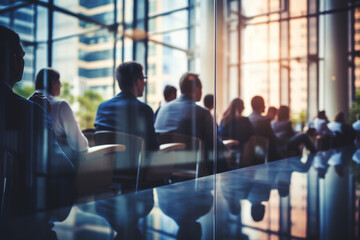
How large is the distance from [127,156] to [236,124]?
5.25ft

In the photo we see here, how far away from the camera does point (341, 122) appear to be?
24.1 feet

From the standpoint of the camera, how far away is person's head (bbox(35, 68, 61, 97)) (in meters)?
2.04

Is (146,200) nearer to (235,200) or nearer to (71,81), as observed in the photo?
(235,200)

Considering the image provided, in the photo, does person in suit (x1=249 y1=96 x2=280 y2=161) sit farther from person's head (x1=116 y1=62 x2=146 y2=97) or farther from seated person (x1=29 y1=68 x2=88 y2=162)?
seated person (x1=29 y1=68 x2=88 y2=162)

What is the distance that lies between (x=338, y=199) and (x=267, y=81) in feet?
24.3

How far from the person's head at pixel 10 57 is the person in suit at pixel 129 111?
2.69 feet

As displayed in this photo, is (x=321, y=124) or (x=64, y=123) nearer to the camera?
(x=64, y=123)

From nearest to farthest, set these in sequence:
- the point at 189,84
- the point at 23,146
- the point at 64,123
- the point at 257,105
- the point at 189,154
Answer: the point at 23,146, the point at 64,123, the point at 189,154, the point at 189,84, the point at 257,105

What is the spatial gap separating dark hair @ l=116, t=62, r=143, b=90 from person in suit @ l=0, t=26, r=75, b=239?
0.95 m

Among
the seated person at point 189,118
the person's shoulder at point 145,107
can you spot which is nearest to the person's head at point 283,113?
the seated person at point 189,118

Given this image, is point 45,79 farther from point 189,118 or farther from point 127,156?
point 189,118

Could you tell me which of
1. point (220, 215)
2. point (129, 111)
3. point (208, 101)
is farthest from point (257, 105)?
point (220, 215)

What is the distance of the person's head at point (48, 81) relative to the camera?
6.68 ft

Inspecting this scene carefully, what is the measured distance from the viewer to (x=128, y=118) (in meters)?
2.09
